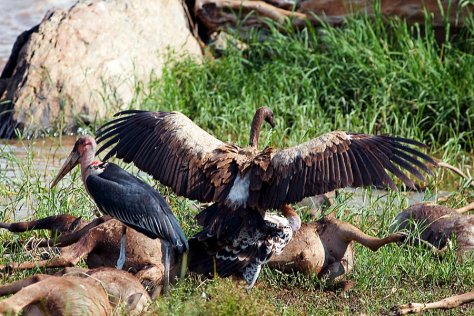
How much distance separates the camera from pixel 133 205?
569cm

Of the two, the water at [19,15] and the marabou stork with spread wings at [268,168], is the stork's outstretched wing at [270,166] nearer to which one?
the marabou stork with spread wings at [268,168]

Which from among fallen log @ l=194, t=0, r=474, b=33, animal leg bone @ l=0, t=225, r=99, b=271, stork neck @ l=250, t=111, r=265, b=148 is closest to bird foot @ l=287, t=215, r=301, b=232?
stork neck @ l=250, t=111, r=265, b=148

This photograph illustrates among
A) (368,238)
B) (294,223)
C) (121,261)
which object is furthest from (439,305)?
(121,261)

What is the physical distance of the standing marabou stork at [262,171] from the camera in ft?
19.7

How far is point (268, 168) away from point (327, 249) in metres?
0.60

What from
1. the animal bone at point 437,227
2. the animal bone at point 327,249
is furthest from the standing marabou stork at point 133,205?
the animal bone at point 437,227

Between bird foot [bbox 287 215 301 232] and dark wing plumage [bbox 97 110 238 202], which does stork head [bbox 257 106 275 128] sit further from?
bird foot [bbox 287 215 301 232]

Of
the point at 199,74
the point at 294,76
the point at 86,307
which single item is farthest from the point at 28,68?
the point at 86,307

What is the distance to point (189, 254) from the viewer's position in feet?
19.3

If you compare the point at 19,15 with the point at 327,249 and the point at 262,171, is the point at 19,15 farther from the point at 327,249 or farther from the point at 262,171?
the point at 327,249

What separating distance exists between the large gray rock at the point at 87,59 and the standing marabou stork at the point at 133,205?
3.23m

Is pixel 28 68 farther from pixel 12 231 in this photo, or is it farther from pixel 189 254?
pixel 189 254

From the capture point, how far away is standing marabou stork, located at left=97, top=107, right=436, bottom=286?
602 cm

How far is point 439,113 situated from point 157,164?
369 centimetres
